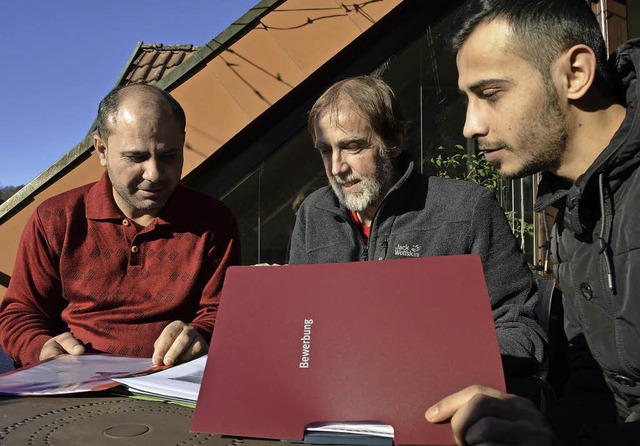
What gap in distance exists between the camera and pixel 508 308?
1884mm

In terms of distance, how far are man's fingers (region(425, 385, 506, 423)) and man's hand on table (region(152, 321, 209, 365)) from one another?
0.82m

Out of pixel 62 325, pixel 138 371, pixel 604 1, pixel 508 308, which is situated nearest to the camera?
pixel 138 371

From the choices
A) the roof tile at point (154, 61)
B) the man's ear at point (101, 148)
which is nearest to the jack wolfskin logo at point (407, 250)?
the man's ear at point (101, 148)

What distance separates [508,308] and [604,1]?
3634 millimetres

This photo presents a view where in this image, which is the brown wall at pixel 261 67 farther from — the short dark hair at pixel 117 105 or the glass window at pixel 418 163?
the short dark hair at pixel 117 105

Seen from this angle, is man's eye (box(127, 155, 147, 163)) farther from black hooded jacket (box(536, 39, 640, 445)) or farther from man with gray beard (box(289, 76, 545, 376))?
black hooded jacket (box(536, 39, 640, 445))

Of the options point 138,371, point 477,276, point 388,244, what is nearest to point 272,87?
point 388,244

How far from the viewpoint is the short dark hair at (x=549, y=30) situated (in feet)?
5.19

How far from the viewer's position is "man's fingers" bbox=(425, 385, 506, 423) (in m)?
0.89

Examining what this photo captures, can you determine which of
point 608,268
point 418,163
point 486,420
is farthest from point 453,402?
point 418,163

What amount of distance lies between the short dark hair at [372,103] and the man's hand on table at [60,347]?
1356 mm

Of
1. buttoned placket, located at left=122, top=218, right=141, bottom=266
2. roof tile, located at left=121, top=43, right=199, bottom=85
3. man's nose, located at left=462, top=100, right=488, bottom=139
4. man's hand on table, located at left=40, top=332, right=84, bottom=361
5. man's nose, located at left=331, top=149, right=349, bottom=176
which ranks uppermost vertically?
roof tile, located at left=121, top=43, right=199, bottom=85

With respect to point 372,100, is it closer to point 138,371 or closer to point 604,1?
point 138,371

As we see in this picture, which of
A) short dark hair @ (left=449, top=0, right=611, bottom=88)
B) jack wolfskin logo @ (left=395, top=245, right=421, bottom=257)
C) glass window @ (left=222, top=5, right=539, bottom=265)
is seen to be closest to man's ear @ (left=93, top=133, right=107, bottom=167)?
jack wolfskin logo @ (left=395, top=245, right=421, bottom=257)
